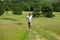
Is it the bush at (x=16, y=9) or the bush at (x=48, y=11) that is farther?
the bush at (x=16, y=9)

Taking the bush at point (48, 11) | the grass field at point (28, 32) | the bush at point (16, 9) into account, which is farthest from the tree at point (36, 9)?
the grass field at point (28, 32)

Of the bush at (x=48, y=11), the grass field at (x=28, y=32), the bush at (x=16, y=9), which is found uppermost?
the grass field at (x=28, y=32)

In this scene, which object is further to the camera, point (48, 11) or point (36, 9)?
point (36, 9)

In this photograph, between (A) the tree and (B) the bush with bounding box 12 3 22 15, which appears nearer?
(A) the tree

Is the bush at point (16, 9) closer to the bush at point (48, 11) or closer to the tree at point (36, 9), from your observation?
the tree at point (36, 9)

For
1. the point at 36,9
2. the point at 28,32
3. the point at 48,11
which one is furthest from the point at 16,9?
the point at 28,32

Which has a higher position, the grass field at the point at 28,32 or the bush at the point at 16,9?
the grass field at the point at 28,32

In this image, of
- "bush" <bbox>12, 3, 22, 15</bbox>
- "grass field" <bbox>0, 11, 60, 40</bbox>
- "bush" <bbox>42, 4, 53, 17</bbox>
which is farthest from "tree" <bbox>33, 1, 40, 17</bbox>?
"grass field" <bbox>0, 11, 60, 40</bbox>

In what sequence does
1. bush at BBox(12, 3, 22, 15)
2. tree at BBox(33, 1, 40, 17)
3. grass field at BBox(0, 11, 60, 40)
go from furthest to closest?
bush at BBox(12, 3, 22, 15) → tree at BBox(33, 1, 40, 17) → grass field at BBox(0, 11, 60, 40)

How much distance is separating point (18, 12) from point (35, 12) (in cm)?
1098

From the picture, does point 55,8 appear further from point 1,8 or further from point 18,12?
Result: point 1,8

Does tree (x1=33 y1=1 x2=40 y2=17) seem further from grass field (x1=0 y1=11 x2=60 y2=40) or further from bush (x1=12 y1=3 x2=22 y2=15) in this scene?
grass field (x1=0 y1=11 x2=60 y2=40)

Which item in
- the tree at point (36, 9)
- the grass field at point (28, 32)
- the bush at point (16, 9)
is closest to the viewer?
the grass field at point (28, 32)

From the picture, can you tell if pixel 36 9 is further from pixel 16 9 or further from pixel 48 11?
pixel 16 9
